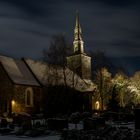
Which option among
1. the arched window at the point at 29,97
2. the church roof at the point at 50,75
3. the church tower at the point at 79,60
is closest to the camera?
the arched window at the point at 29,97

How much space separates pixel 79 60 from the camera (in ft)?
217

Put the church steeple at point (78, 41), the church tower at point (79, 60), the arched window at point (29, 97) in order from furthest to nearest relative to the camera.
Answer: the church steeple at point (78, 41)
the church tower at point (79, 60)
the arched window at point (29, 97)

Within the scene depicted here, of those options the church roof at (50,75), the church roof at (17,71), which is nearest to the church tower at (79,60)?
the church roof at (50,75)

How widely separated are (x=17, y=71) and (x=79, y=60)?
22.0 metres

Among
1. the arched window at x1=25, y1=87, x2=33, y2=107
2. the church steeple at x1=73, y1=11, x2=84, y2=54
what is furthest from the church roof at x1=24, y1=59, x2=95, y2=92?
the church steeple at x1=73, y1=11, x2=84, y2=54

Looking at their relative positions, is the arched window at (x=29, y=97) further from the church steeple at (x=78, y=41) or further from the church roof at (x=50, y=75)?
the church steeple at (x=78, y=41)

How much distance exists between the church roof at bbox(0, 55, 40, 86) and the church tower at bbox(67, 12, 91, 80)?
14936 mm

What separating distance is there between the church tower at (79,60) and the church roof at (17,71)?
588 inches

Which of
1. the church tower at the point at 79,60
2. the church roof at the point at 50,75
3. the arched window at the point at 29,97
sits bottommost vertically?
the arched window at the point at 29,97

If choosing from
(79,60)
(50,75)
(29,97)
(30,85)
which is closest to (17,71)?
(30,85)

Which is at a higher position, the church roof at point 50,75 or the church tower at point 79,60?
the church tower at point 79,60

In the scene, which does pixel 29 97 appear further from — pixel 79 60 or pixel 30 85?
pixel 79 60

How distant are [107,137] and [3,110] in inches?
1246

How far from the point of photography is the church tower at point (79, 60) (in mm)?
63812
